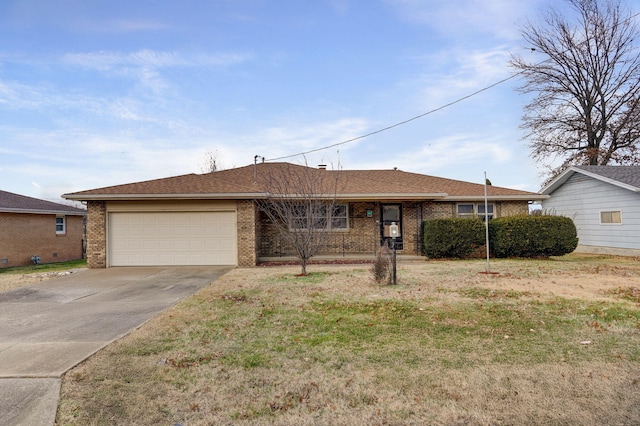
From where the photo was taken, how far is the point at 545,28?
2517 centimetres

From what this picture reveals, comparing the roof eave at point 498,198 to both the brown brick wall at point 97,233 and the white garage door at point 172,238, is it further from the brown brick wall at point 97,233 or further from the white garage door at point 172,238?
the brown brick wall at point 97,233

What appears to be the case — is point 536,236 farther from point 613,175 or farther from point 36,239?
→ point 36,239

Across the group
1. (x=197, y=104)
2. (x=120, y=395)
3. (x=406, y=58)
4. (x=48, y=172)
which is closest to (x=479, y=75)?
(x=406, y=58)

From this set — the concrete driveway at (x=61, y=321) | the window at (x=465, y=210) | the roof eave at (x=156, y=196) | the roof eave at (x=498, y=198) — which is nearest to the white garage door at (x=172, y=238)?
the roof eave at (x=156, y=196)

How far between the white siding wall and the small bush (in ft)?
19.4

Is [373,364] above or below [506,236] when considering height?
below

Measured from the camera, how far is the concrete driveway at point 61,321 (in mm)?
3348

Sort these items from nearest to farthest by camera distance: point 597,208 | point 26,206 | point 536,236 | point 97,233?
point 97,233, point 536,236, point 597,208, point 26,206

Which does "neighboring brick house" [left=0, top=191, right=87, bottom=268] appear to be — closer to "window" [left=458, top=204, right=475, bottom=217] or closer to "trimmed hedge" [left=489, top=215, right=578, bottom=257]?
"window" [left=458, top=204, right=475, bottom=217]

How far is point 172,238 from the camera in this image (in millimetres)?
13484

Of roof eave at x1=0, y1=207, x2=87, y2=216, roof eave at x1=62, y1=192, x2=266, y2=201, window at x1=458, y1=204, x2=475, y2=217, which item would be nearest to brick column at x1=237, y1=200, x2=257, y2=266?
roof eave at x1=62, y1=192, x2=266, y2=201

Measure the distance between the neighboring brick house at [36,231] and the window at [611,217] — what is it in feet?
83.2

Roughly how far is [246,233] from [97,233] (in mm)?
5198

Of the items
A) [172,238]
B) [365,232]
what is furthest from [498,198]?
[172,238]
